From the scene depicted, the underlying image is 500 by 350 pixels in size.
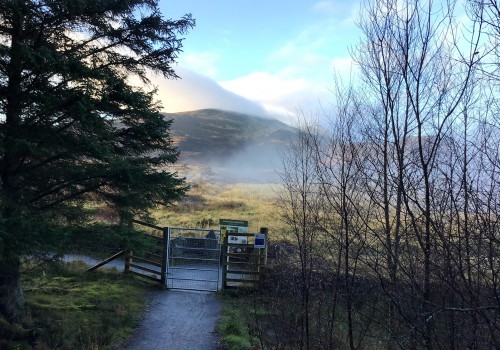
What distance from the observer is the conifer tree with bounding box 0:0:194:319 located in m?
7.01

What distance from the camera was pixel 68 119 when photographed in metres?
8.05

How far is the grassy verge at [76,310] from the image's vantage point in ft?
26.4

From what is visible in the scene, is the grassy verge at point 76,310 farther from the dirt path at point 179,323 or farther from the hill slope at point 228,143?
the hill slope at point 228,143

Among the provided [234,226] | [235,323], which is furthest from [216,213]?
[235,323]

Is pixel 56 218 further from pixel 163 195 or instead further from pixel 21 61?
pixel 21 61

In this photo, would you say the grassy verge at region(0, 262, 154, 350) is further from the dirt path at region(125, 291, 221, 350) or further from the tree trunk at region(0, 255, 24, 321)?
the dirt path at region(125, 291, 221, 350)

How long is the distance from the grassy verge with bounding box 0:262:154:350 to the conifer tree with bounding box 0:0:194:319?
0.68m

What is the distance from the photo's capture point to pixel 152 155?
37.7 feet

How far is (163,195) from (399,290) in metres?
6.16

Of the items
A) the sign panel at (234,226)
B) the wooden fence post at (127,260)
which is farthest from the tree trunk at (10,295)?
the sign panel at (234,226)

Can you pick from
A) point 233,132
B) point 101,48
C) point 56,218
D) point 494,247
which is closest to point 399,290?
point 494,247

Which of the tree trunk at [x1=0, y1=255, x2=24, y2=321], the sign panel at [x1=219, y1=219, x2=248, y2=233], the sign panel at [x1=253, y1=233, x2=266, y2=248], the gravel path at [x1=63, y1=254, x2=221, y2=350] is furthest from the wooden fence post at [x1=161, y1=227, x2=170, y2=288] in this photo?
the tree trunk at [x1=0, y1=255, x2=24, y2=321]

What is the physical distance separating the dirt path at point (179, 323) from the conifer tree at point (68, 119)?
265 cm

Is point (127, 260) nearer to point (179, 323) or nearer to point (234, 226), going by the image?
point (234, 226)
